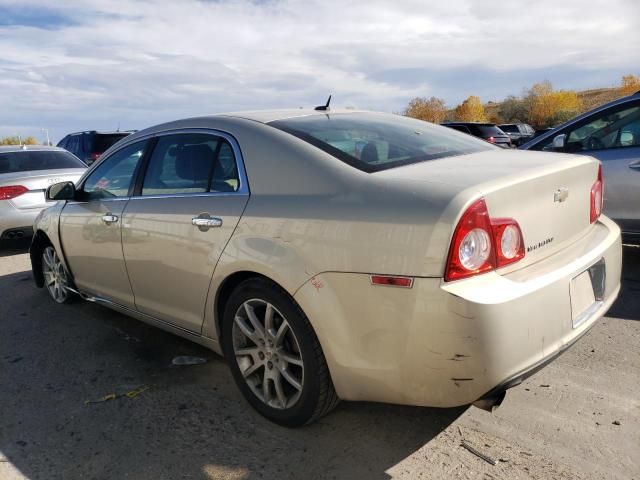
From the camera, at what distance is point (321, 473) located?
251cm

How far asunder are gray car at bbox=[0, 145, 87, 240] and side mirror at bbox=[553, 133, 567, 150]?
6.11 m

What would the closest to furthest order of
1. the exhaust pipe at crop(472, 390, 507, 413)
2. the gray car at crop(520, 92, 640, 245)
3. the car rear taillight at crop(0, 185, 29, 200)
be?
the exhaust pipe at crop(472, 390, 507, 413)
the gray car at crop(520, 92, 640, 245)
the car rear taillight at crop(0, 185, 29, 200)

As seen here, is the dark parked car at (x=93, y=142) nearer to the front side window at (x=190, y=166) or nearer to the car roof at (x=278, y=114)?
the front side window at (x=190, y=166)

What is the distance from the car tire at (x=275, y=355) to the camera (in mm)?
A: 2596

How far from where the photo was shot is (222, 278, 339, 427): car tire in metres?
2.60

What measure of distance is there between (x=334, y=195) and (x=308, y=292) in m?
0.45

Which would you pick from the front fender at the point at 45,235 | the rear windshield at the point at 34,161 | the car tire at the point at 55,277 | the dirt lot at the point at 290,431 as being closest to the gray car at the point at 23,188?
the rear windshield at the point at 34,161

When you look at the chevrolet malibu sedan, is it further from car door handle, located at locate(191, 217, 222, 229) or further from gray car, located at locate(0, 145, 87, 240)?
gray car, located at locate(0, 145, 87, 240)

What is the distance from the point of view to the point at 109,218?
12.7ft

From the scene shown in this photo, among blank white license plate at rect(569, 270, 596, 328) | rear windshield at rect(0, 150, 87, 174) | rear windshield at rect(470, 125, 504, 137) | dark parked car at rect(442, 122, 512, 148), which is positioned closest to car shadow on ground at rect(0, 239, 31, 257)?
rear windshield at rect(0, 150, 87, 174)

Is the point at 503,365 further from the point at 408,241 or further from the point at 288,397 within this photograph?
the point at 288,397

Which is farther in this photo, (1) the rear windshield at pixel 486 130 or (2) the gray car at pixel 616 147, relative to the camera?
(1) the rear windshield at pixel 486 130

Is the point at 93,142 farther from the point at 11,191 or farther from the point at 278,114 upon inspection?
the point at 278,114

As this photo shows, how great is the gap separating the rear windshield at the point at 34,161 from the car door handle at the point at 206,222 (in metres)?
6.01
